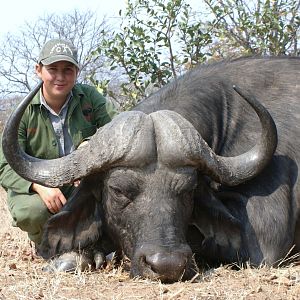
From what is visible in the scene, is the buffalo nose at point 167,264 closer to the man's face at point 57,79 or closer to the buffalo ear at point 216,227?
the buffalo ear at point 216,227

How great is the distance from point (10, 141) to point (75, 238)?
101 centimetres

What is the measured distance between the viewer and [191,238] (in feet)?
17.1

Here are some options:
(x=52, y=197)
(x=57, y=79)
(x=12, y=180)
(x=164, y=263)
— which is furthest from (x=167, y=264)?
(x=57, y=79)

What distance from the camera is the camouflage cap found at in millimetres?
5898

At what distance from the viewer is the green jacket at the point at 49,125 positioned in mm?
5758

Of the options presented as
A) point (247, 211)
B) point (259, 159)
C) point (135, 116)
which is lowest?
point (247, 211)

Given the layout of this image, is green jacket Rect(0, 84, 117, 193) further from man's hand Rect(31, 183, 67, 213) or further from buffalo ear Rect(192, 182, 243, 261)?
buffalo ear Rect(192, 182, 243, 261)

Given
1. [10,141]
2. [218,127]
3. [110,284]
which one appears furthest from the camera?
[218,127]

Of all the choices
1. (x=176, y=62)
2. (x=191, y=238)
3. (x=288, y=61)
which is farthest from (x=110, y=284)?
(x=176, y=62)

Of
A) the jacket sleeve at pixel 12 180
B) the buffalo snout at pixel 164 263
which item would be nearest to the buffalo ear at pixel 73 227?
the jacket sleeve at pixel 12 180

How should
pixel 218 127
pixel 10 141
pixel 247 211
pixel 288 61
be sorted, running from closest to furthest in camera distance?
pixel 10 141 < pixel 247 211 < pixel 218 127 < pixel 288 61

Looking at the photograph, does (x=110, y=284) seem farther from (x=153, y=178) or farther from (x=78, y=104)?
(x=78, y=104)

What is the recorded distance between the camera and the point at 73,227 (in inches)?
206

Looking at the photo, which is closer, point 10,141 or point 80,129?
point 10,141
